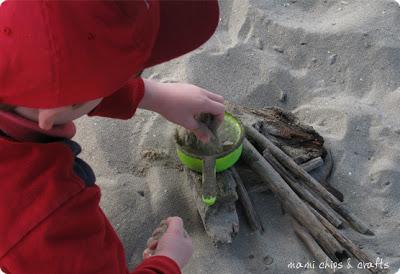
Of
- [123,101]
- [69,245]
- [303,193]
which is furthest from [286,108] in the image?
[69,245]

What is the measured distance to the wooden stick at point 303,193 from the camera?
1616 millimetres

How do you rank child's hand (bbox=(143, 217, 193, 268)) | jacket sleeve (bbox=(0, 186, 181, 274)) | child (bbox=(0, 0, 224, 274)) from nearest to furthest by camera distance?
child (bbox=(0, 0, 224, 274)), jacket sleeve (bbox=(0, 186, 181, 274)), child's hand (bbox=(143, 217, 193, 268))

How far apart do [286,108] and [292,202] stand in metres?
0.51

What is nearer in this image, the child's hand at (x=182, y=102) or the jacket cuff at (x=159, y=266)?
the jacket cuff at (x=159, y=266)

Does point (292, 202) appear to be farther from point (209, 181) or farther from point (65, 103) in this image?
point (65, 103)

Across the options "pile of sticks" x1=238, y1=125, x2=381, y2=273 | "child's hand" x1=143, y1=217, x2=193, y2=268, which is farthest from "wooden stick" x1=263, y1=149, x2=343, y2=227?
"child's hand" x1=143, y1=217, x2=193, y2=268

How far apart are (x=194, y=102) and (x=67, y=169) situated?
461 mm

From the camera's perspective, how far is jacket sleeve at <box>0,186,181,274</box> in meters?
1.07

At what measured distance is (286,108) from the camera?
2012mm

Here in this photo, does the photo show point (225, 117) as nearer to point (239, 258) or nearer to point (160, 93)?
point (160, 93)

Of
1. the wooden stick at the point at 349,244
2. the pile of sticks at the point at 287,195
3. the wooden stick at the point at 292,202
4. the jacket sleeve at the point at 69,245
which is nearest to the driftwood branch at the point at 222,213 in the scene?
the pile of sticks at the point at 287,195

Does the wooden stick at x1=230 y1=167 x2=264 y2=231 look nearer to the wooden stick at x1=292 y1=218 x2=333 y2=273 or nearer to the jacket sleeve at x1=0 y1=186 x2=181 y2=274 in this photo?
the wooden stick at x1=292 y1=218 x2=333 y2=273

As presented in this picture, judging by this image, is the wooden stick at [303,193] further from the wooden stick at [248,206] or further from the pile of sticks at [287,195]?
the wooden stick at [248,206]

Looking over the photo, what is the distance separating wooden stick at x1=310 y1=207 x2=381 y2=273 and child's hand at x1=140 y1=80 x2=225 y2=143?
17.4 inches
